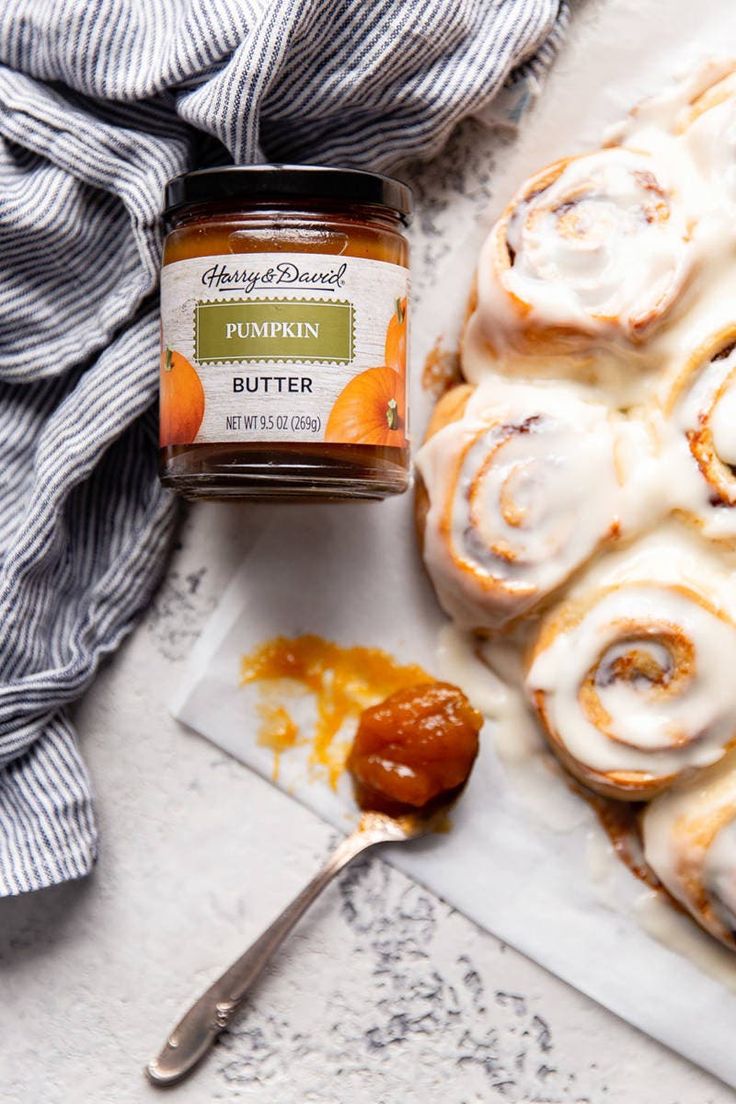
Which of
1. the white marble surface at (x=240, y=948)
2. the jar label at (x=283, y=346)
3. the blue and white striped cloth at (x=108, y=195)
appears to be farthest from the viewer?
the white marble surface at (x=240, y=948)

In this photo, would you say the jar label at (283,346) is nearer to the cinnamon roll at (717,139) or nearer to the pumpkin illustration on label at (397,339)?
the pumpkin illustration on label at (397,339)

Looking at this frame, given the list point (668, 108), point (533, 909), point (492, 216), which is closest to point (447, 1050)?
point (533, 909)

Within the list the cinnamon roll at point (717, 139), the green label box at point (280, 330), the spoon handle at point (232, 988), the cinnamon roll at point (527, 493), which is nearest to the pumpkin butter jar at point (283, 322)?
the green label box at point (280, 330)

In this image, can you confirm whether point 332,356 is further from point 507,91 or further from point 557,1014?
point 557,1014

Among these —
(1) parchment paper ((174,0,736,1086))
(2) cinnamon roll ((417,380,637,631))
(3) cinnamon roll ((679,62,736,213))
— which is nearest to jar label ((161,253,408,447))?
(2) cinnamon roll ((417,380,637,631))

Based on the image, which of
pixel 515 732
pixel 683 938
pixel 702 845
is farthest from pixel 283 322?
pixel 683 938

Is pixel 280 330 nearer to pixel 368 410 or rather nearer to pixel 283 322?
pixel 283 322

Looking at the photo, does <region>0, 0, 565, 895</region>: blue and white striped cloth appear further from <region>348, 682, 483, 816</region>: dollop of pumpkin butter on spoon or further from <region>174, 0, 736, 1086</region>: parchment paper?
<region>348, 682, 483, 816</region>: dollop of pumpkin butter on spoon
